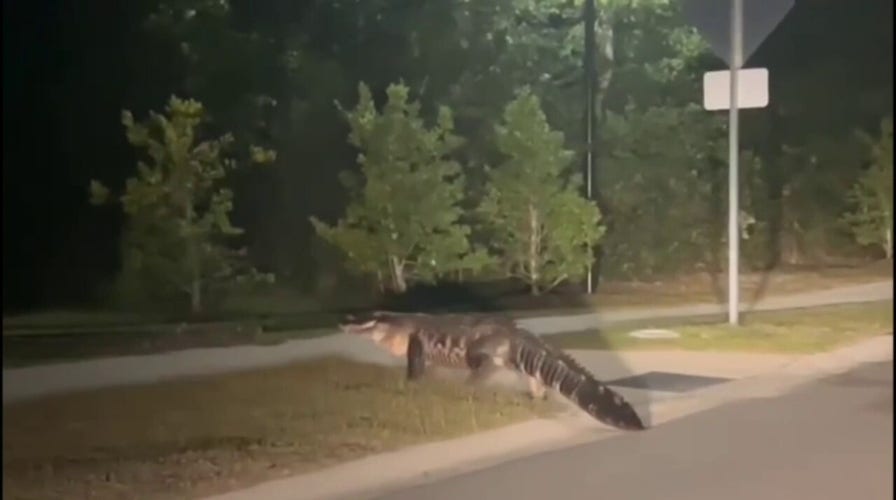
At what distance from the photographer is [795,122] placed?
8.84 ft

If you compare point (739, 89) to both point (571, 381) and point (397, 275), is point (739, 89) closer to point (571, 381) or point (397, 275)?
point (571, 381)

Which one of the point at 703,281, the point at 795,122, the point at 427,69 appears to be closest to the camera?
the point at 795,122

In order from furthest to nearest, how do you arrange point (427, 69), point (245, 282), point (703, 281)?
point (427, 69), point (245, 282), point (703, 281)

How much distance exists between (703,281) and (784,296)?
255 millimetres

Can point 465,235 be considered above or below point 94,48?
below

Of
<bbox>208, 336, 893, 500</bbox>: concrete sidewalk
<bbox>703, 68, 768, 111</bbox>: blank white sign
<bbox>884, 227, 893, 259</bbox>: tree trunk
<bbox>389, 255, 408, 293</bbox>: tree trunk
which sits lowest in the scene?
<bbox>208, 336, 893, 500</bbox>: concrete sidewalk

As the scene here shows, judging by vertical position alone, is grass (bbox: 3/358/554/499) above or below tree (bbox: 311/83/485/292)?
below

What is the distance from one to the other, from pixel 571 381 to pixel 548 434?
8.5 inches

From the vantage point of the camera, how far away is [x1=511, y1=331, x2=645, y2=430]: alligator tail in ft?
10.7

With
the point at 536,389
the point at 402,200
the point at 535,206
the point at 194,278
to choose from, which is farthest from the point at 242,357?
the point at 535,206

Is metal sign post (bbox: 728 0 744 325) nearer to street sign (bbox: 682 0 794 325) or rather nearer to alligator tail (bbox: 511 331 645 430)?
street sign (bbox: 682 0 794 325)

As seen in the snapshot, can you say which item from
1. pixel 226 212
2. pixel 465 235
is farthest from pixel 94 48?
pixel 465 235

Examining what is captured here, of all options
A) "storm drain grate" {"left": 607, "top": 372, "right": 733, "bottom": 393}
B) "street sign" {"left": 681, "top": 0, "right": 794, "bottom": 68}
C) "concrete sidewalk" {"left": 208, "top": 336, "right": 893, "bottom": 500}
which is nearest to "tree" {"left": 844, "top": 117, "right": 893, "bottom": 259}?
"concrete sidewalk" {"left": 208, "top": 336, "right": 893, "bottom": 500}

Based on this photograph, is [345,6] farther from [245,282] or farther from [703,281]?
[703,281]
